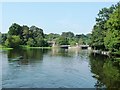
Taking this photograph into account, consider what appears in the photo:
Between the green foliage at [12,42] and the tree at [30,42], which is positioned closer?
the green foliage at [12,42]

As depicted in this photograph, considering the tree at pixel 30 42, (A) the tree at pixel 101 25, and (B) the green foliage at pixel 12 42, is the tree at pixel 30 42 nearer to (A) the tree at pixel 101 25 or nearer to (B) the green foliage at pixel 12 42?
(B) the green foliage at pixel 12 42

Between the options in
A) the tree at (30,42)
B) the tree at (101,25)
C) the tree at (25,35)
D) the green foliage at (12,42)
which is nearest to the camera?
the tree at (101,25)

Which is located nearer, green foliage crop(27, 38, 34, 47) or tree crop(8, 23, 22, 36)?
tree crop(8, 23, 22, 36)

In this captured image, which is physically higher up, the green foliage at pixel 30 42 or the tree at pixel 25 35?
the tree at pixel 25 35

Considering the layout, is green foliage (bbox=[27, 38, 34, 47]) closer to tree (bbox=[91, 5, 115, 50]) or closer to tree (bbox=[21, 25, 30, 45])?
tree (bbox=[21, 25, 30, 45])

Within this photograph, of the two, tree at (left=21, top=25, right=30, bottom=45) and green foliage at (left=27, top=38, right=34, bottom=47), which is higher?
tree at (left=21, top=25, right=30, bottom=45)

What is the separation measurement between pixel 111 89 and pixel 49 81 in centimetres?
640

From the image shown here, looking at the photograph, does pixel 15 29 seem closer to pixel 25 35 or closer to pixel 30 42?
pixel 25 35

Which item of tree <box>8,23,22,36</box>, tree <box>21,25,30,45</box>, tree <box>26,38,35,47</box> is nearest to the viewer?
tree <box>8,23,22,36</box>

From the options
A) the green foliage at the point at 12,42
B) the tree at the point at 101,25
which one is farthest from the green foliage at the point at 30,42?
the tree at the point at 101,25

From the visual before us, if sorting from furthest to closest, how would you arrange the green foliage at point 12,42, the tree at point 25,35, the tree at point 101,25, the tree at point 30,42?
the tree at point 25,35 → the tree at point 30,42 → the green foliage at point 12,42 → the tree at point 101,25

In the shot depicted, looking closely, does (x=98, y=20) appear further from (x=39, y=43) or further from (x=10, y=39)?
(x=39, y=43)

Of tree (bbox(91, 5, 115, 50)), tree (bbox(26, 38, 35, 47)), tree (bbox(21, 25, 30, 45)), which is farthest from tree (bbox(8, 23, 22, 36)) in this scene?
tree (bbox(91, 5, 115, 50))

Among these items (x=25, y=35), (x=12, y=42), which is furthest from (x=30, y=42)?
(x=12, y=42)
